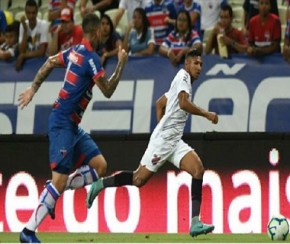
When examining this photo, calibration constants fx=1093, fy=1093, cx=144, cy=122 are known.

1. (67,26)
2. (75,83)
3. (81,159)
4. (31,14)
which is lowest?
(81,159)

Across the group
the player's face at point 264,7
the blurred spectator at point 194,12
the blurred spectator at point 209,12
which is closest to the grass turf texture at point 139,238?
the player's face at point 264,7

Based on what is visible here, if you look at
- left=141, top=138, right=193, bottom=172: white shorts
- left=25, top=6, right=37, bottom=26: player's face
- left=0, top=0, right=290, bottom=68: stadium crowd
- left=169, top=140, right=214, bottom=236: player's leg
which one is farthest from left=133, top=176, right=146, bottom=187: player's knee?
left=25, top=6, right=37, bottom=26: player's face

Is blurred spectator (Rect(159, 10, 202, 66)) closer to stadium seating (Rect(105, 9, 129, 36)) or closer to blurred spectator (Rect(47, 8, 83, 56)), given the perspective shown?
blurred spectator (Rect(47, 8, 83, 56))

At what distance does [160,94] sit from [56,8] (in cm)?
434

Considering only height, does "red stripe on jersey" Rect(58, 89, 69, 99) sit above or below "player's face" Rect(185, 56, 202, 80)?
below

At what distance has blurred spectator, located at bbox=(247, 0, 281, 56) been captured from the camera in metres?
15.8

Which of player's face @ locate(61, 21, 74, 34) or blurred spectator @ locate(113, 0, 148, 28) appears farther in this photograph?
blurred spectator @ locate(113, 0, 148, 28)

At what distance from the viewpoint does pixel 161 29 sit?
17.3 meters

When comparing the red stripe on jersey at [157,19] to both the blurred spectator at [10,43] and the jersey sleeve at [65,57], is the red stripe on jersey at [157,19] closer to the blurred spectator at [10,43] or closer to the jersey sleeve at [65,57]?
the blurred spectator at [10,43]

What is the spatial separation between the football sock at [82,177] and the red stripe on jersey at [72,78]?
41.9 inches

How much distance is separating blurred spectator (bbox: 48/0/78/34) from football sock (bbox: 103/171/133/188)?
5.64m

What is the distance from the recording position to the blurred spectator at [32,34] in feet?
56.4

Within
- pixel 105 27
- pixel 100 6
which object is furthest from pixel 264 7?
pixel 100 6

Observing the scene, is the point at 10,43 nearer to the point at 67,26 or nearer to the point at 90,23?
the point at 67,26
